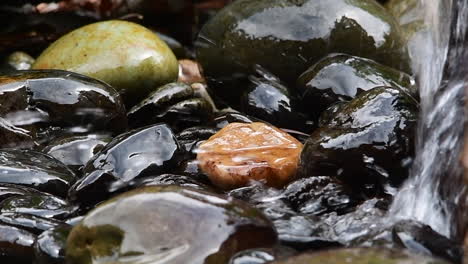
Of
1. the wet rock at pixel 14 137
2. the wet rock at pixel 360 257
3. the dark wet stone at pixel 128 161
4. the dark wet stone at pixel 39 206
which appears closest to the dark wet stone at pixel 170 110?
the wet rock at pixel 14 137

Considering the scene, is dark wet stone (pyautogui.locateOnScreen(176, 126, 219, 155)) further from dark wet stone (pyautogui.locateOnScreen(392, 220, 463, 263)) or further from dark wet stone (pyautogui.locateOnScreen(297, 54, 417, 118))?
dark wet stone (pyautogui.locateOnScreen(392, 220, 463, 263))

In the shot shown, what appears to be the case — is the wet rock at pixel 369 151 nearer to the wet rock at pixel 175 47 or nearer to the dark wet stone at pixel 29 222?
the dark wet stone at pixel 29 222

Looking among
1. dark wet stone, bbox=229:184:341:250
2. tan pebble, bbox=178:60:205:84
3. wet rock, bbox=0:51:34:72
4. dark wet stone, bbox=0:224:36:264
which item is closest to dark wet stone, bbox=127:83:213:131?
tan pebble, bbox=178:60:205:84

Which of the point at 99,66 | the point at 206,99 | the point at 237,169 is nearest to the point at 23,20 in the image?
the point at 99,66

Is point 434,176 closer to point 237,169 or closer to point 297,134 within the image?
point 237,169

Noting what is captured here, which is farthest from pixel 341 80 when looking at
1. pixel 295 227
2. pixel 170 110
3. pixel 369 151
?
pixel 295 227

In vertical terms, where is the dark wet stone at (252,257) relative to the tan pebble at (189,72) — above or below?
above

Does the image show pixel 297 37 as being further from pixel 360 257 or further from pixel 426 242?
pixel 360 257
